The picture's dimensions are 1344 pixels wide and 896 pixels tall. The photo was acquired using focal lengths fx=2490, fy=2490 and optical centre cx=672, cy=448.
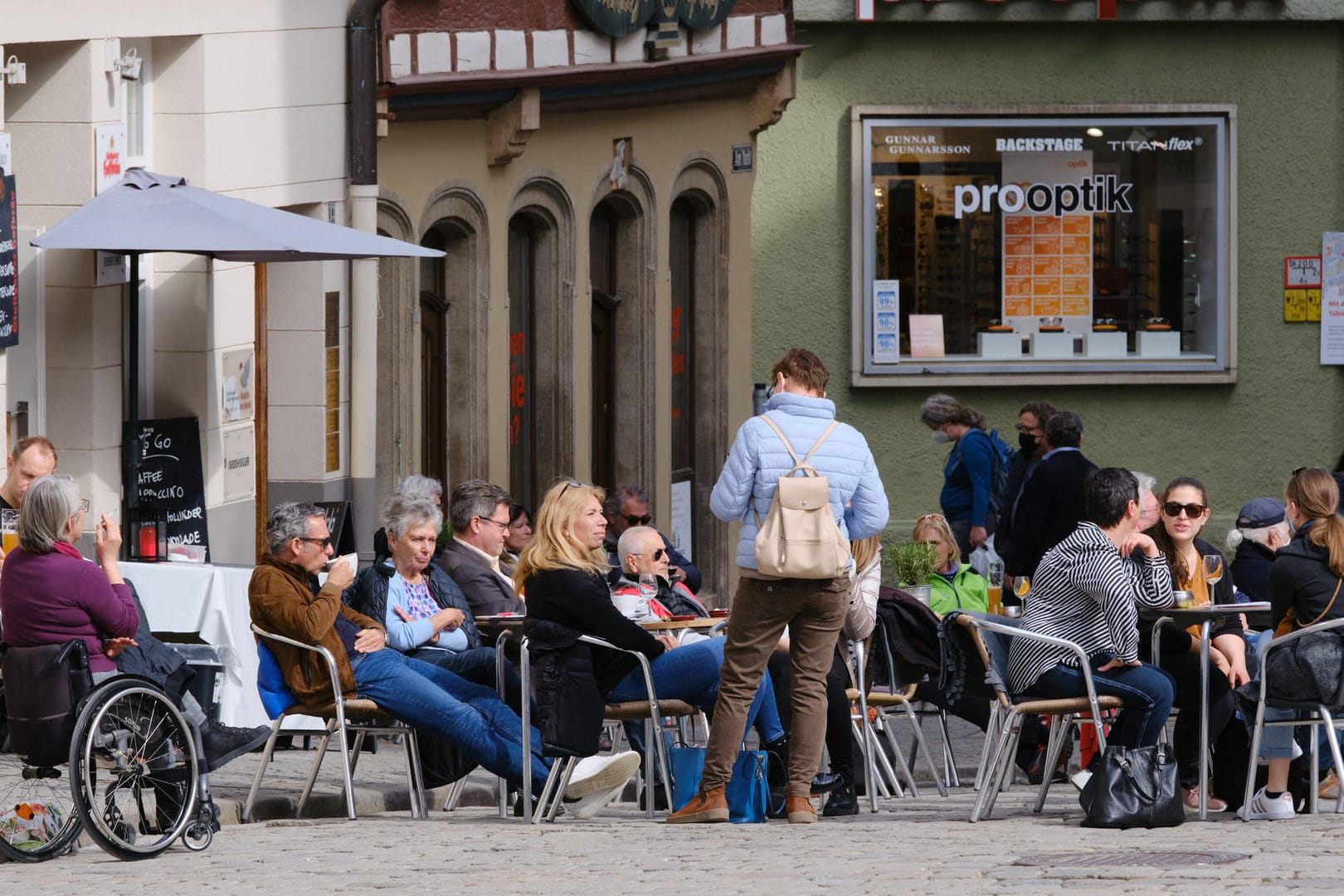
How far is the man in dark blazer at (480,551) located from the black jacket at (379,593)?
0.38m

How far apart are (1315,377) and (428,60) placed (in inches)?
372

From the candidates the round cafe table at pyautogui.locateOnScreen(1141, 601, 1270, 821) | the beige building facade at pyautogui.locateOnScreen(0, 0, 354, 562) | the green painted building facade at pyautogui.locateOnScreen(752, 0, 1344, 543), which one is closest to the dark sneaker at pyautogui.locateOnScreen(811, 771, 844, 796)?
the round cafe table at pyautogui.locateOnScreen(1141, 601, 1270, 821)

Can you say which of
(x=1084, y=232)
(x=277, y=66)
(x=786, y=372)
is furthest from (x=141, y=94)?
(x=1084, y=232)


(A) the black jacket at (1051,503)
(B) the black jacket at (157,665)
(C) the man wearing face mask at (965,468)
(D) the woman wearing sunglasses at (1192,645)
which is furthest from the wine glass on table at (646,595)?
(C) the man wearing face mask at (965,468)

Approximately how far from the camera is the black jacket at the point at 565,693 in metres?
8.70

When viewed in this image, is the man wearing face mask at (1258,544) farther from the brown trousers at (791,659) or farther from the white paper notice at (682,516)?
the white paper notice at (682,516)

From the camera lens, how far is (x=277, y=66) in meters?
12.7

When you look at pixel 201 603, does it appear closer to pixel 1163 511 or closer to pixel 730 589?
pixel 1163 511

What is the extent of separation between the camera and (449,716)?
8.98 metres

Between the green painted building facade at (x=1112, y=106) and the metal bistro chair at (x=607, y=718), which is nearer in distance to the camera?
the metal bistro chair at (x=607, y=718)

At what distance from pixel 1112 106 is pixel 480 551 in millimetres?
10833

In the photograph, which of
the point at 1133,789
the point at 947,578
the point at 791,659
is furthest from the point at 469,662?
the point at 1133,789

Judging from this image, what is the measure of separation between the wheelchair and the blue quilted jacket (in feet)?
6.69

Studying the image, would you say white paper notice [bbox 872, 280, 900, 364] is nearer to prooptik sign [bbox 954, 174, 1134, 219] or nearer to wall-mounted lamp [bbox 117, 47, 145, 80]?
prooptik sign [bbox 954, 174, 1134, 219]
